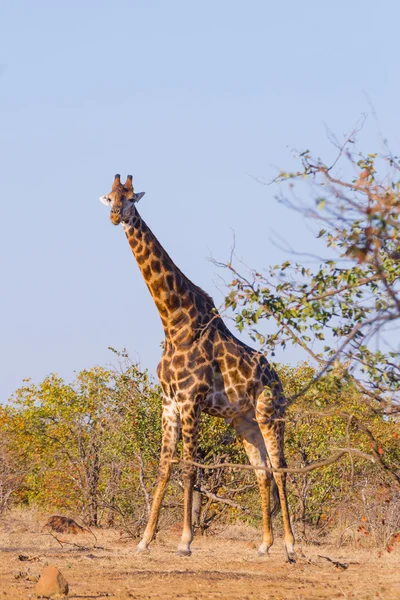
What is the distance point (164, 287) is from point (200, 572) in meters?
4.20

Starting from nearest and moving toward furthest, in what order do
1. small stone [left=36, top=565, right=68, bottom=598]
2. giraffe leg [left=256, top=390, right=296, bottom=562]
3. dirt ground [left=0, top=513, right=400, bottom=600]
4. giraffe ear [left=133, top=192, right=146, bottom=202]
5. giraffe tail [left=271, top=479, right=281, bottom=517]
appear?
1. small stone [left=36, top=565, right=68, bottom=598]
2. dirt ground [left=0, top=513, right=400, bottom=600]
3. giraffe ear [left=133, top=192, right=146, bottom=202]
4. giraffe leg [left=256, top=390, right=296, bottom=562]
5. giraffe tail [left=271, top=479, right=281, bottom=517]

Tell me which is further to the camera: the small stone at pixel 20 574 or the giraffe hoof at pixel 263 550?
the giraffe hoof at pixel 263 550

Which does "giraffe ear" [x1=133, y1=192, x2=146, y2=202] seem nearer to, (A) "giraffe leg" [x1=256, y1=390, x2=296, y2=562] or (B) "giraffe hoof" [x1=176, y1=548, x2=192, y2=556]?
(A) "giraffe leg" [x1=256, y1=390, x2=296, y2=562]

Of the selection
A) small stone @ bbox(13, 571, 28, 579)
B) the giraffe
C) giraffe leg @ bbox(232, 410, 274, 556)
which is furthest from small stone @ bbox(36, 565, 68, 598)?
giraffe leg @ bbox(232, 410, 274, 556)

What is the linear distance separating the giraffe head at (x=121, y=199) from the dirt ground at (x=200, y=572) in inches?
178

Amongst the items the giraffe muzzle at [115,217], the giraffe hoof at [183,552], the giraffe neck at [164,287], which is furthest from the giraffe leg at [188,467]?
the giraffe muzzle at [115,217]

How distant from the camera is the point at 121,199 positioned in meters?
12.4

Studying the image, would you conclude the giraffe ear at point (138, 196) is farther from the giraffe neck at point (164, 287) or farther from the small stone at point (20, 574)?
the small stone at point (20, 574)

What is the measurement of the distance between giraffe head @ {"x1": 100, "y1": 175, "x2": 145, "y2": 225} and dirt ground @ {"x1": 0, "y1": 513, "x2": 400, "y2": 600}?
4.53 meters

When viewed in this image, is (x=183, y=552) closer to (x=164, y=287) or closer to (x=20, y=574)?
(x=20, y=574)

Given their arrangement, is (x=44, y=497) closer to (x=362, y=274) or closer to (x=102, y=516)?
(x=102, y=516)

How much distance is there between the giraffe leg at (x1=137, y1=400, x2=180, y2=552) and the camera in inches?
474

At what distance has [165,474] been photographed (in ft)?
40.3

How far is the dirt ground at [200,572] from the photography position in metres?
8.55
